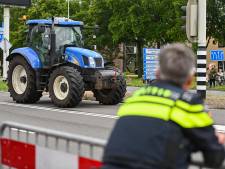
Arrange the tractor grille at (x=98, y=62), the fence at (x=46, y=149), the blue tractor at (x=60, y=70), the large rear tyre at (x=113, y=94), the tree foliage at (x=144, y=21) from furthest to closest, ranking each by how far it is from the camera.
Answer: the tree foliage at (x=144, y=21) → the large rear tyre at (x=113, y=94) → the tractor grille at (x=98, y=62) → the blue tractor at (x=60, y=70) → the fence at (x=46, y=149)

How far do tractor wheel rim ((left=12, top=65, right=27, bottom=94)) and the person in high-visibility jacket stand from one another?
16.4 metres

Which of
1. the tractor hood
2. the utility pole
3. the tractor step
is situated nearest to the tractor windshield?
the tractor hood

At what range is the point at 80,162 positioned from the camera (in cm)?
487

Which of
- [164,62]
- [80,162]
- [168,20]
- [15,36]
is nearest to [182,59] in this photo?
[164,62]

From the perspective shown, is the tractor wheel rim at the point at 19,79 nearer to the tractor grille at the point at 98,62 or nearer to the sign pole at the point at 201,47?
the tractor grille at the point at 98,62

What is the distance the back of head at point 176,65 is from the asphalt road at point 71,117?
770 cm

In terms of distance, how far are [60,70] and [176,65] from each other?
46.8 ft

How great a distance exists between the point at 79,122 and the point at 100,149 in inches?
373

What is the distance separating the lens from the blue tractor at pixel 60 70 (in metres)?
17.8

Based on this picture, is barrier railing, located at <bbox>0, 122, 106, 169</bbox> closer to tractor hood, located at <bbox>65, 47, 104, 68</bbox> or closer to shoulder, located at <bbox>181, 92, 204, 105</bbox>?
shoulder, located at <bbox>181, 92, 204, 105</bbox>

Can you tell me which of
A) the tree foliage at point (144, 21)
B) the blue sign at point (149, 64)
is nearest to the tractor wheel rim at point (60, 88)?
the blue sign at point (149, 64)

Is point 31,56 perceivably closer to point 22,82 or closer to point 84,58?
point 22,82

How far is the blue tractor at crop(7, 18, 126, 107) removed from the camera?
17.8m

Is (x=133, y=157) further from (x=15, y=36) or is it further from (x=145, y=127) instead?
(x=15, y=36)
